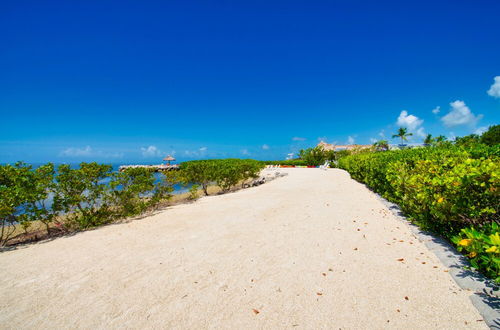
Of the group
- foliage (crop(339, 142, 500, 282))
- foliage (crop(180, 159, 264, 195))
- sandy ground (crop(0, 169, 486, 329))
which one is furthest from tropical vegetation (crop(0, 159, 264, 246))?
foliage (crop(339, 142, 500, 282))

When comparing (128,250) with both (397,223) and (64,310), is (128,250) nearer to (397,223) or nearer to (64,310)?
(64,310)

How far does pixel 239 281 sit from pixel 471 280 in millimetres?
3264

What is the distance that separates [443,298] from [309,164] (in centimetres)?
4392

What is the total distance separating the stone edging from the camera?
2506mm

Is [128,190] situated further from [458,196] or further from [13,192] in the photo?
[458,196]

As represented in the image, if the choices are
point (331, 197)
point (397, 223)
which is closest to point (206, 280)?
point (397, 223)

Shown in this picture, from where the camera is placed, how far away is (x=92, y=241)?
574 cm

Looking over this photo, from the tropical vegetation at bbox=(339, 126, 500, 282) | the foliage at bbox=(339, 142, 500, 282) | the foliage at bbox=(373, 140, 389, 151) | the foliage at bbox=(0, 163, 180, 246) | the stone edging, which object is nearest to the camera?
the stone edging

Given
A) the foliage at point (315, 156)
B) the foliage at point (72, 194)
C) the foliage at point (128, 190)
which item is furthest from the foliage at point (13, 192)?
the foliage at point (315, 156)

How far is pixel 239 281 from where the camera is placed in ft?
11.6

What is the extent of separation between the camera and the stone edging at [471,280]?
98.7 inches

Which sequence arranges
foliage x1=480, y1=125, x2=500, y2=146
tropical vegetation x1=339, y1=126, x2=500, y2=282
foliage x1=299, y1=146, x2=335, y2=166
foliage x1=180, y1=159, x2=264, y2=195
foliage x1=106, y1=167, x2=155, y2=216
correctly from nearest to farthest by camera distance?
tropical vegetation x1=339, y1=126, x2=500, y2=282
foliage x1=106, y1=167, x2=155, y2=216
foliage x1=180, y1=159, x2=264, y2=195
foliage x1=480, y1=125, x2=500, y2=146
foliage x1=299, y1=146, x2=335, y2=166

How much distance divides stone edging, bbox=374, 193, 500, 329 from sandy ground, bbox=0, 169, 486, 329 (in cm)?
9

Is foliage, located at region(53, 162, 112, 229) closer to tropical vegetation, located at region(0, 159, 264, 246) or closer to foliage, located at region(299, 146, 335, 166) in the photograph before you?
tropical vegetation, located at region(0, 159, 264, 246)
